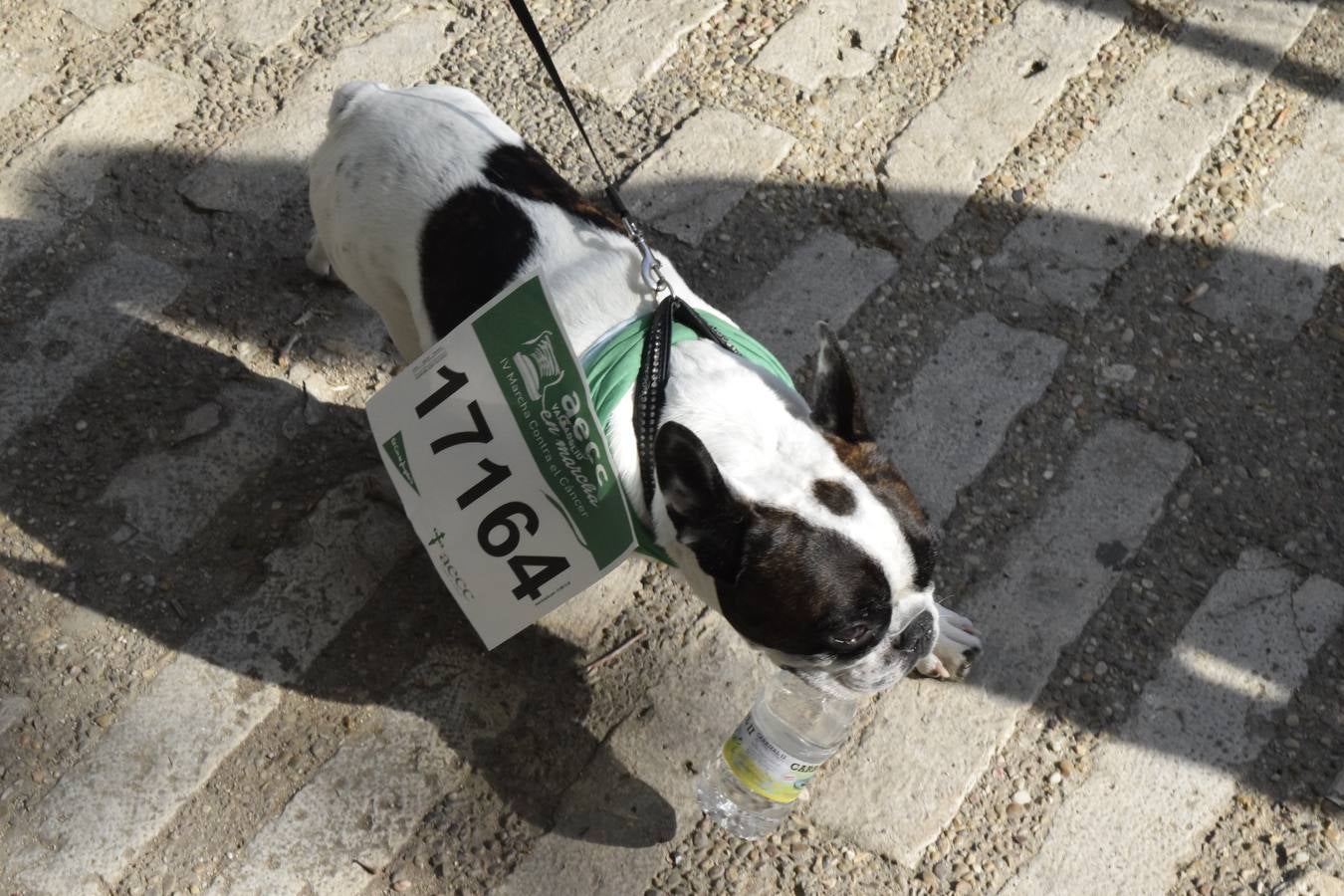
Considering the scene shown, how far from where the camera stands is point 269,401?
3965 mm

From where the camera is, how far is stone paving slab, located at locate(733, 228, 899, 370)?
416 centimetres

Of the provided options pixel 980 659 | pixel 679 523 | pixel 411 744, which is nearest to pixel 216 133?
→ pixel 411 744

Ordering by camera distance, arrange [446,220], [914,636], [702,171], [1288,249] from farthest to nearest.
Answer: [702,171], [1288,249], [446,220], [914,636]

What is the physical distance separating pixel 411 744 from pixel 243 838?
45 centimetres

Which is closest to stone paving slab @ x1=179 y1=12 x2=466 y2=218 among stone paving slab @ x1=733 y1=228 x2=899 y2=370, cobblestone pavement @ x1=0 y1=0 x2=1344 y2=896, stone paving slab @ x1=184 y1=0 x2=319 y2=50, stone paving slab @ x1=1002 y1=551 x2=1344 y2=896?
cobblestone pavement @ x1=0 y1=0 x2=1344 y2=896

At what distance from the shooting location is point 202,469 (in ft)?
12.5

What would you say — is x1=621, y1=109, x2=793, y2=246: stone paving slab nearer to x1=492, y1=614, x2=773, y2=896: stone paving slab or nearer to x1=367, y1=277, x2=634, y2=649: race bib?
x1=492, y1=614, x2=773, y2=896: stone paving slab

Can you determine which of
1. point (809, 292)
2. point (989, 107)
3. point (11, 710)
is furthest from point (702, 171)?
point (11, 710)

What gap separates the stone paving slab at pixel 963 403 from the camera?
390 cm

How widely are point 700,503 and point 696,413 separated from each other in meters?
0.27

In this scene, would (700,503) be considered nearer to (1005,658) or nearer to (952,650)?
(952,650)

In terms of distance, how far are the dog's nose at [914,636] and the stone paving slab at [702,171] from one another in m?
1.91

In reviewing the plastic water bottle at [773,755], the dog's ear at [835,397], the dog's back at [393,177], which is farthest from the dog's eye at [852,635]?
the dog's back at [393,177]

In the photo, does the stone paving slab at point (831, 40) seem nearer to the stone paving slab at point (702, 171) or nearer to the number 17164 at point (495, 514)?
the stone paving slab at point (702, 171)
